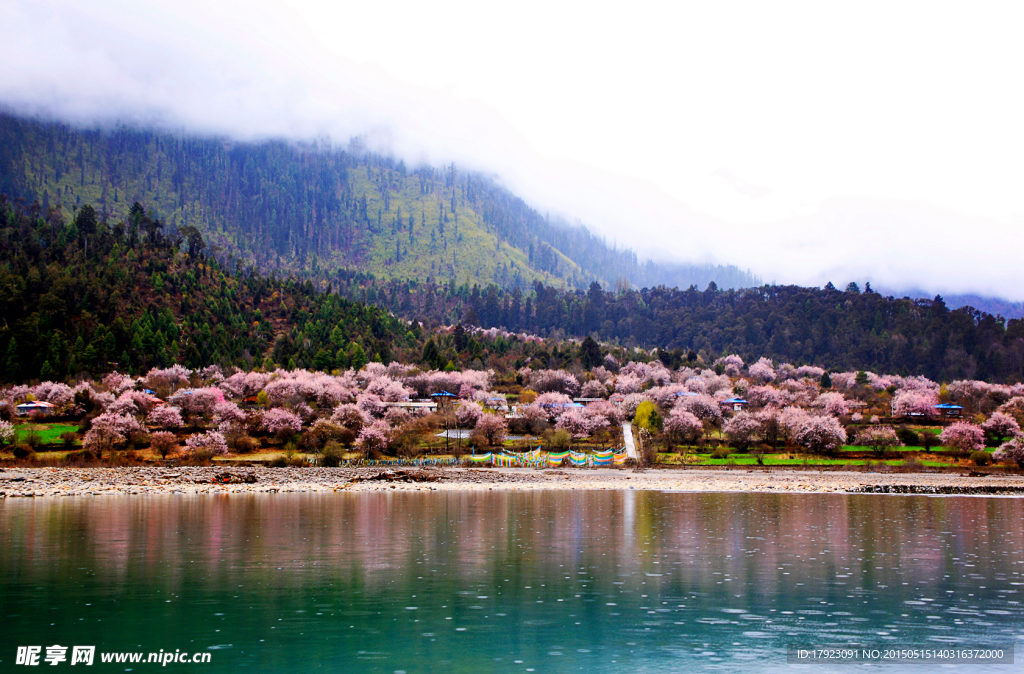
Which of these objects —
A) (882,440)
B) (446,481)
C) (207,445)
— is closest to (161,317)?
(207,445)

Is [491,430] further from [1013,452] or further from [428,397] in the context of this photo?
[1013,452]

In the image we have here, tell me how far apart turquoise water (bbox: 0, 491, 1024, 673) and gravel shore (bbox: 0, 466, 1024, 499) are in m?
14.4

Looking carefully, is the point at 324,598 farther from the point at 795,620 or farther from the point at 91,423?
the point at 91,423

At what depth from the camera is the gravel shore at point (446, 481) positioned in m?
55.6

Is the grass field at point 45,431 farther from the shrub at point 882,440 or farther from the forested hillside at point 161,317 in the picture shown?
the shrub at point 882,440

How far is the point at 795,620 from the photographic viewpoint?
19.9m

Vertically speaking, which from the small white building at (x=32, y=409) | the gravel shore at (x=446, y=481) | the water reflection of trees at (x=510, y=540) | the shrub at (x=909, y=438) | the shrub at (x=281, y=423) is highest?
the small white building at (x=32, y=409)

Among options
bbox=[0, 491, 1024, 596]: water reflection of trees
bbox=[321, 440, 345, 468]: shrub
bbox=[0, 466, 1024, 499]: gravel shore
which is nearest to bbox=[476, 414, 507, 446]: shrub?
bbox=[0, 466, 1024, 499]: gravel shore

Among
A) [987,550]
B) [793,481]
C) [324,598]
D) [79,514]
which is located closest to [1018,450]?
[793,481]

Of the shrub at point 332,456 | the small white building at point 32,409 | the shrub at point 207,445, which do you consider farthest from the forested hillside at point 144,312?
the shrub at point 332,456

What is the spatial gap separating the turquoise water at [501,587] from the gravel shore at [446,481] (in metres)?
14.4

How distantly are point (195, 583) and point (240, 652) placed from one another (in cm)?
751

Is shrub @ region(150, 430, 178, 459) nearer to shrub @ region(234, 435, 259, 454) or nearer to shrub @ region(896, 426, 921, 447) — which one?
shrub @ region(234, 435, 259, 454)

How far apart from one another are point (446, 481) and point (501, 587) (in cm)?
4003
